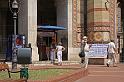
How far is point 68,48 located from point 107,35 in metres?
3.25

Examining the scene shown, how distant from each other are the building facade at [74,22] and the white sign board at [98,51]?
1.48ft

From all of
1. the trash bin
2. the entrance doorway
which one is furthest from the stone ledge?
the entrance doorway

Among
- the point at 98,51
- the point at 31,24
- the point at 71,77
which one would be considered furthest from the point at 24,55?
the point at 98,51

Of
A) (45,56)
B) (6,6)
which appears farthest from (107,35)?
(6,6)

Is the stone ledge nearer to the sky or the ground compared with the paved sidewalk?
nearer to the sky

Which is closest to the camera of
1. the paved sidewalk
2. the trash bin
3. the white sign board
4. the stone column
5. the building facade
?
the trash bin

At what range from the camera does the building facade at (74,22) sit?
95.9ft

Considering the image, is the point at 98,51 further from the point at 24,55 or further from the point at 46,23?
the point at 24,55

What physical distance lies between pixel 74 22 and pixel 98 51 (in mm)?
3158

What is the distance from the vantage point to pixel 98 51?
99.8 feet

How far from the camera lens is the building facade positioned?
29.2m

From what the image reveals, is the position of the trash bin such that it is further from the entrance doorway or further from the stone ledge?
the entrance doorway

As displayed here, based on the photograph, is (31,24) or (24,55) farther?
(31,24)

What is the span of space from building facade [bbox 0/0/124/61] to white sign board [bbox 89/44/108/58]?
45 cm
